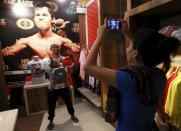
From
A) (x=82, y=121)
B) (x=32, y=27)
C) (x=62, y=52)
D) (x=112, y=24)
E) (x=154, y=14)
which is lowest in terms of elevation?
(x=82, y=121)

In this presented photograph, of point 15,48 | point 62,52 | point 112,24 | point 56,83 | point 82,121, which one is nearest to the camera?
point 112,24

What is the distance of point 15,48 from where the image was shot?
4238mm

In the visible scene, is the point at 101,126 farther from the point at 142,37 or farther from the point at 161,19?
the point at 142,37

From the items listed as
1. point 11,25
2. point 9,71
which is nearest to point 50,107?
point 9,71

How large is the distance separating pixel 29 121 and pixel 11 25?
2.14m

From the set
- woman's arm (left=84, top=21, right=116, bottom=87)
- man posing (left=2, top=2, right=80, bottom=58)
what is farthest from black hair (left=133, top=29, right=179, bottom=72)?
man posing (left=2, top=2, right=80, bottom=58)

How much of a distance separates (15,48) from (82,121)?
2265 mm

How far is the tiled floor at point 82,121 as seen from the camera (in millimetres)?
3047

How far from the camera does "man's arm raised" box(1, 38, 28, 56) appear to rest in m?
4.16

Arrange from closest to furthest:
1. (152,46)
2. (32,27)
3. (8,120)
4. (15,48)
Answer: (152,46) < (8,120) < (15,48) < (32,27)

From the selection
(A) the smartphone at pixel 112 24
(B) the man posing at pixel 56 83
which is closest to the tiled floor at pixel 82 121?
(B) the man posing at pixel 56 83

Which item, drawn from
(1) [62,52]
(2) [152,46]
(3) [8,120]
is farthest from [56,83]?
(2) [152,46]

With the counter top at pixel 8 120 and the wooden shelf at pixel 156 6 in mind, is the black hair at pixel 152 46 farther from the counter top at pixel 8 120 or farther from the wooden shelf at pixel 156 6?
the counter top at pixel 8 120

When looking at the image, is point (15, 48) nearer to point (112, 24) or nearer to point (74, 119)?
point (74, 119)
